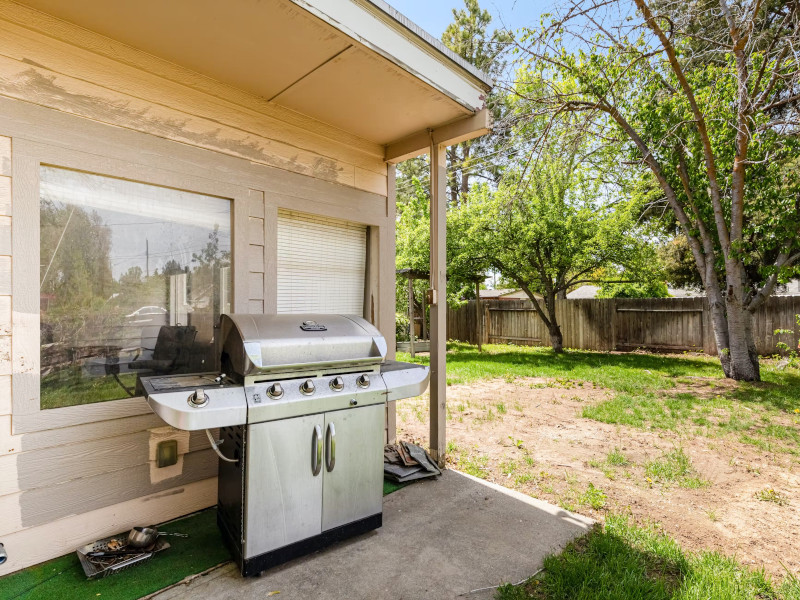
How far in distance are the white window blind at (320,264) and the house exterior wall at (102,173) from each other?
171 millimetres

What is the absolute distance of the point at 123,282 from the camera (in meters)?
2.29

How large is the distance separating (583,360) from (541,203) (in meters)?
3.34

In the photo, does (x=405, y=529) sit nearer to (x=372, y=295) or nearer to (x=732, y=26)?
(x=372, y=295)

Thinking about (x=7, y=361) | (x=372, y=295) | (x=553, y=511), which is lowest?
(x=553, y=511)

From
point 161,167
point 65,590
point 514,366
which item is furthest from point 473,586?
point 514,366

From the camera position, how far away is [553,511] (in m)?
2.58

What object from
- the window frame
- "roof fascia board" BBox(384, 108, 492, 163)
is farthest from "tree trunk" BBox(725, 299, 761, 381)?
the window frame

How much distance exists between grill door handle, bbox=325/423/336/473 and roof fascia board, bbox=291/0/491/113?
1.88 meters

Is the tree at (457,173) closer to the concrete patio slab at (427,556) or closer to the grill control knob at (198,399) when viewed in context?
the concrete patio slab at (427,556)

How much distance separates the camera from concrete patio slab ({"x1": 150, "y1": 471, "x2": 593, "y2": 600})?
1.84 meters

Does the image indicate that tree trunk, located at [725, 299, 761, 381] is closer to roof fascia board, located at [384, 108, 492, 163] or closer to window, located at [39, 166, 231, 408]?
roof fascia board, located at [384, 108, 492, 163]

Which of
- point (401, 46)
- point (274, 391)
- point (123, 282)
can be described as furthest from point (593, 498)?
point (123, 282)

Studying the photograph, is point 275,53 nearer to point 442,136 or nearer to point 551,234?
point 442,136

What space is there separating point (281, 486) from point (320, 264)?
1744 millimetres
